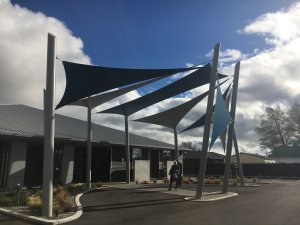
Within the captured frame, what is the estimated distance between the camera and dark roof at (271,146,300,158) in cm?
6144

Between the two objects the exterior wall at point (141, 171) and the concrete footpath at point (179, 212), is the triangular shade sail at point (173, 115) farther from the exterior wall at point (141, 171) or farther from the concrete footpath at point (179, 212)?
the concrete footpath at point (179, 212)

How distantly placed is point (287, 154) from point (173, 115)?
137 ft

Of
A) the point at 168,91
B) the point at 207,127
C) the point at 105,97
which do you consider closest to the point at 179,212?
the point at 207,127

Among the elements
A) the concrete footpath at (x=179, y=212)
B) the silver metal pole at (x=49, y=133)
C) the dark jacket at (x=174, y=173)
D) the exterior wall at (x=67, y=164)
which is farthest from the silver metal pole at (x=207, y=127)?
the exterior wall at (x=67, y=164)

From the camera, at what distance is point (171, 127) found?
27.8 meters

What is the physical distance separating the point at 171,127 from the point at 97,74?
1263 centimetres

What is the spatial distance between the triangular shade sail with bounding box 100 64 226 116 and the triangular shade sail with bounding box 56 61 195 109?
2.96m

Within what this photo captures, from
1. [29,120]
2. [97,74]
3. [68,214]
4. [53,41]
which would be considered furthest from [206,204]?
[29,120]

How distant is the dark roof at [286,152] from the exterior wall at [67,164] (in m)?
46.2

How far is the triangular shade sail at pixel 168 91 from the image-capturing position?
19.7 metres

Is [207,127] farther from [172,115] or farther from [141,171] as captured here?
[141,171]

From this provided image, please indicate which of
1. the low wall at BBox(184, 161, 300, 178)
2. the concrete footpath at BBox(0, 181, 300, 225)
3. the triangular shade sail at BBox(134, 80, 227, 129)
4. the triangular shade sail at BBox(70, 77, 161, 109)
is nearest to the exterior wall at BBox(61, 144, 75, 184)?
the triangular shade sail at BBox(70, 77, 161, 109)

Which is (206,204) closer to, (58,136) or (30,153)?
(58,136)

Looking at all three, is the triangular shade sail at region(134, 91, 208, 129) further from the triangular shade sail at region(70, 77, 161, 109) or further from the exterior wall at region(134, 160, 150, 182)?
the triangular shade sail at region(70, 77, 161, 109)
